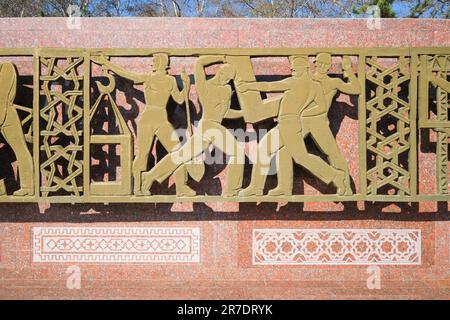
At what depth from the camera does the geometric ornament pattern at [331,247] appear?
13.6 ft

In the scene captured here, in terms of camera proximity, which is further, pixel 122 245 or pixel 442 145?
pixel 122 245

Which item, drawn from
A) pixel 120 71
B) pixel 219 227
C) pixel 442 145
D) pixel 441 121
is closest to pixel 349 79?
pixel 441 121

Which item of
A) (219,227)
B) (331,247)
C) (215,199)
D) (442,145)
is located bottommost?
(331,247)

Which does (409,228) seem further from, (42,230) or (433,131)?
(42,230)

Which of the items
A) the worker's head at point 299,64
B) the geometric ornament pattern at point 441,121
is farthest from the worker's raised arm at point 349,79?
the geometric ornament pattern at point 441,121

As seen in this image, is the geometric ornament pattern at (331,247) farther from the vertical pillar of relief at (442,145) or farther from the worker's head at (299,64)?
the worker's head at (299,64)

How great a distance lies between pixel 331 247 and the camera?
4.16 metres

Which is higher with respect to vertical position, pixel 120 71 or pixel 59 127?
pixel 120 71

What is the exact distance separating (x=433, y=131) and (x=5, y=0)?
589 inches

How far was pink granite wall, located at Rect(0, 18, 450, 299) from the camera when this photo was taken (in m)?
4.15

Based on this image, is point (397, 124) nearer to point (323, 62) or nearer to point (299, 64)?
point (323, 62)

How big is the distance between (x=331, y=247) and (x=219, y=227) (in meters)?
1.08

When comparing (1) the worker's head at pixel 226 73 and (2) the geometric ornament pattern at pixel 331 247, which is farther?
(2) the geometric ornament pattern at pixel 331 247

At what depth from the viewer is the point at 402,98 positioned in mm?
4102
